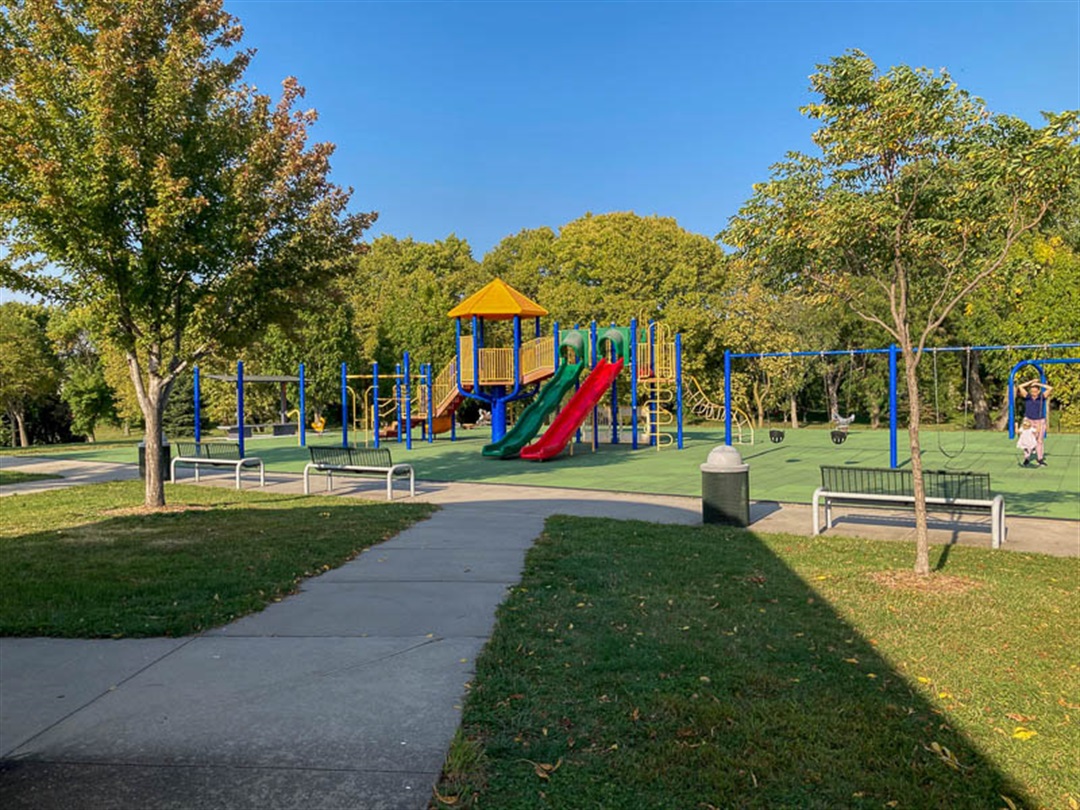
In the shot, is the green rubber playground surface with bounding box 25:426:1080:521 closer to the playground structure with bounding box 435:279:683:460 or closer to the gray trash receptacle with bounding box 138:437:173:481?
the playground structure with bounding box 435:279:683:460

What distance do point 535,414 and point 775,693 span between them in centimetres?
1898

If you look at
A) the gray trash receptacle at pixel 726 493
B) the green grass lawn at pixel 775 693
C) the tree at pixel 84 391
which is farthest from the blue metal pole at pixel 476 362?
the tree at pixel 84 391

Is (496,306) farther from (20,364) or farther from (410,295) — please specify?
(20,364)

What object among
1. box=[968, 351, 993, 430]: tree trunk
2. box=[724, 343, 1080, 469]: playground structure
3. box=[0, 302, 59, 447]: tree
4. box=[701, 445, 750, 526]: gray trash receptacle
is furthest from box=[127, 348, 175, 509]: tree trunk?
box=[968, 351, 993, 430]: tree trunk

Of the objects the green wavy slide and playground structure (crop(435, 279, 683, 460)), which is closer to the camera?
the green wavy slide

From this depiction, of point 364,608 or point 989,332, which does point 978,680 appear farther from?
point 989,332

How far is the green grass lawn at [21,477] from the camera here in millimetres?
17231

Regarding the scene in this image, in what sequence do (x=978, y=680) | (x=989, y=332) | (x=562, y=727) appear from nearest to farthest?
(x=562, y=727), (x=978, y=680), (x=989, y=332)

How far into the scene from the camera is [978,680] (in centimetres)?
450

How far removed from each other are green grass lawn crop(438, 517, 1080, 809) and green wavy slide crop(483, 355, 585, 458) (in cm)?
1430

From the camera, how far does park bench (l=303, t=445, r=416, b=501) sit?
1366cm

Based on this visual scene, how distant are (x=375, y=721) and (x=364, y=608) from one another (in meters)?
2.35

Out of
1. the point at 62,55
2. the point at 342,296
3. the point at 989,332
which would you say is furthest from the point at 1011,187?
the point at 989,332

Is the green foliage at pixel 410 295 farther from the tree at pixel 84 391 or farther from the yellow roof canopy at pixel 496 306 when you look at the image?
the tree at pixel 84 391
